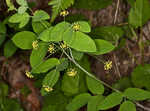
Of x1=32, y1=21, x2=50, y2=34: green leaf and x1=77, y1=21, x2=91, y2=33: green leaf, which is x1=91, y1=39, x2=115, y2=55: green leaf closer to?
x1=77, y1=21, x2=91, y2=33: green leaf

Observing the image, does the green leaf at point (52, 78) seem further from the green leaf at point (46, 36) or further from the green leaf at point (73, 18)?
the green leaf at point (73, 18)

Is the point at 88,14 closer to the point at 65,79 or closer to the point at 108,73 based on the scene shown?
the point at 108,73

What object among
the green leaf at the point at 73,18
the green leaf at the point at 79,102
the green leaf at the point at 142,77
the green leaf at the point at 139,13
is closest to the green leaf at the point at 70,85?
the green leaf at the point at 79,102

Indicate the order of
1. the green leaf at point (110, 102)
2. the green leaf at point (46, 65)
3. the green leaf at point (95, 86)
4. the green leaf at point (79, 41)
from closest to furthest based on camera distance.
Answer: the green leaf at point (79, 41)
the green leaf at point (46, 65)
the green leaf at point (110, 102)
the green leaf at point (95, 86)

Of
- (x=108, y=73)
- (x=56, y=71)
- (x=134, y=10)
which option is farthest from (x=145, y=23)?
(x=56, y=71)

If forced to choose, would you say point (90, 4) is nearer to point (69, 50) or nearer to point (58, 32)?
point (69, 50)
